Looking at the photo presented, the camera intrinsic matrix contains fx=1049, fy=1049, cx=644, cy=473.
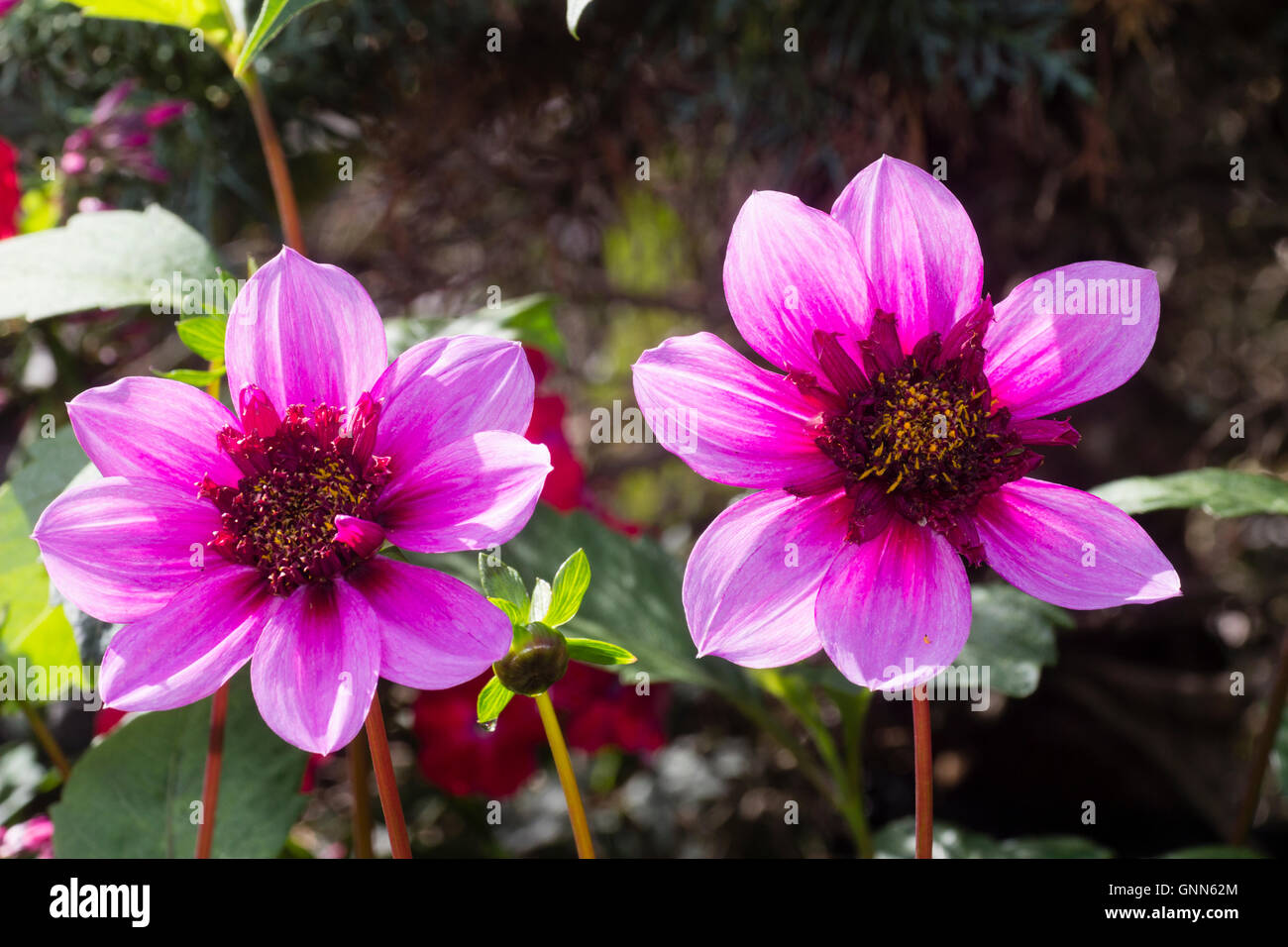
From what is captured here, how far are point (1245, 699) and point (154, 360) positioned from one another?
3.79 ft

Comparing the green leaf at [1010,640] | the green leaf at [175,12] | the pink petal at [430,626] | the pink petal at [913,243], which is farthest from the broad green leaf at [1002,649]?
the green leaf at [175,12]

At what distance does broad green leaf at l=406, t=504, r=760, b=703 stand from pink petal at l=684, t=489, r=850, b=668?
0.21 m

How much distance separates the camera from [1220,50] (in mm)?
1000

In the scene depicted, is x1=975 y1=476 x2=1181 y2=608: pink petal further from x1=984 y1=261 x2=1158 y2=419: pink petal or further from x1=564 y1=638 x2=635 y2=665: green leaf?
x1=564 y1=638 x2=635 y2=665: green leaf

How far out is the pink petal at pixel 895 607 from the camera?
17.2 inches

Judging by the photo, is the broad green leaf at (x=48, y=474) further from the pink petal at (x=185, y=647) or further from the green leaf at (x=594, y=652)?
the green leaf at (x=594, y=652)

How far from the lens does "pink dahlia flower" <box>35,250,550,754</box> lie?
0.43m

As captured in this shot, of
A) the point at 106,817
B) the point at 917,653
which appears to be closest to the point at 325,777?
the point at 106,817

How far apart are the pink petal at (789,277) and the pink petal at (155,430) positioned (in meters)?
0.24

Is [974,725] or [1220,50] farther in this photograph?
[974,725]

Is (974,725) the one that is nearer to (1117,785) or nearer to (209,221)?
(1117,785)

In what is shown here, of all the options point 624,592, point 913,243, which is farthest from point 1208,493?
point 624,592

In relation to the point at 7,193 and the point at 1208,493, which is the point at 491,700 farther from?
the point at 7,193

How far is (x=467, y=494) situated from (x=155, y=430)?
0.14 meters
